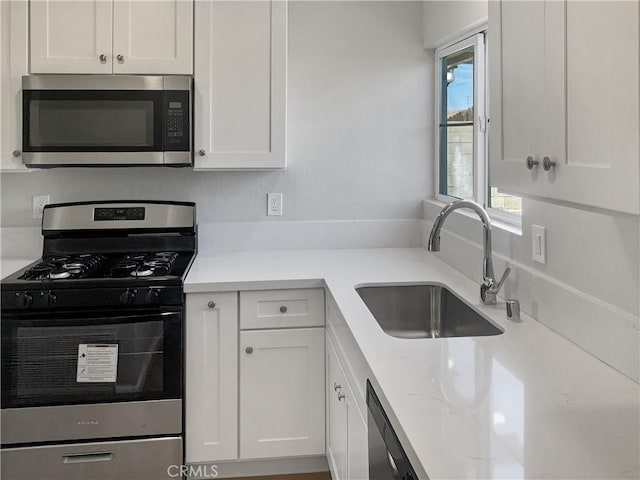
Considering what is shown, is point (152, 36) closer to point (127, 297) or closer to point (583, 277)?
point (127, 297)

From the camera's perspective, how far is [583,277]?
1.58m

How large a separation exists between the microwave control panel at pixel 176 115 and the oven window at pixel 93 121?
30 mm

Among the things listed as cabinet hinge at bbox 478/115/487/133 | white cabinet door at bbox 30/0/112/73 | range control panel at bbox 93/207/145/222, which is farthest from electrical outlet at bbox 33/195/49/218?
cabinet hinge at bbox 478/115/487/133

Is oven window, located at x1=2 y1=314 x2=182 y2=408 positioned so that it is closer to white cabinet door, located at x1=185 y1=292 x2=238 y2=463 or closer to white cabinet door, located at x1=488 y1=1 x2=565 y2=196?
white cabinet door, located at x1=185 y1=292 x2=238 y2=463

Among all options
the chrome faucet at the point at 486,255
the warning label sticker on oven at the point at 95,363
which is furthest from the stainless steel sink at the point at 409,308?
the warning label sticker on oven at the point at 95,363

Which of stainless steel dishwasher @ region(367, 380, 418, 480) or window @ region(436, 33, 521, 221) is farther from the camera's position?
window @ region(436, 33, 521, 221)

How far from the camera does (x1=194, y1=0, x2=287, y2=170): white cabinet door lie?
2596 millimetres

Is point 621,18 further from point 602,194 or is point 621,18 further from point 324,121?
point 324,121

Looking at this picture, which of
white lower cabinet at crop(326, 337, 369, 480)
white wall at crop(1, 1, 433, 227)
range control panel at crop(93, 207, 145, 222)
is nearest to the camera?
white lower cabinet at crop(326, 337, 369, 480)

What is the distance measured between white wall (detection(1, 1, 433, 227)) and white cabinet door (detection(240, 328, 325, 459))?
80 centimetres

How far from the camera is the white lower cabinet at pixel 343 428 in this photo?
1.75 meters

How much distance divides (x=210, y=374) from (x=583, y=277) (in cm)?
147

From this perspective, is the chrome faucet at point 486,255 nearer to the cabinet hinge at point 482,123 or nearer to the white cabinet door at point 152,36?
the cabinet hinge at point 482,123

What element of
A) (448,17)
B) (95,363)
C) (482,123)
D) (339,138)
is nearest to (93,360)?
(95,363)
